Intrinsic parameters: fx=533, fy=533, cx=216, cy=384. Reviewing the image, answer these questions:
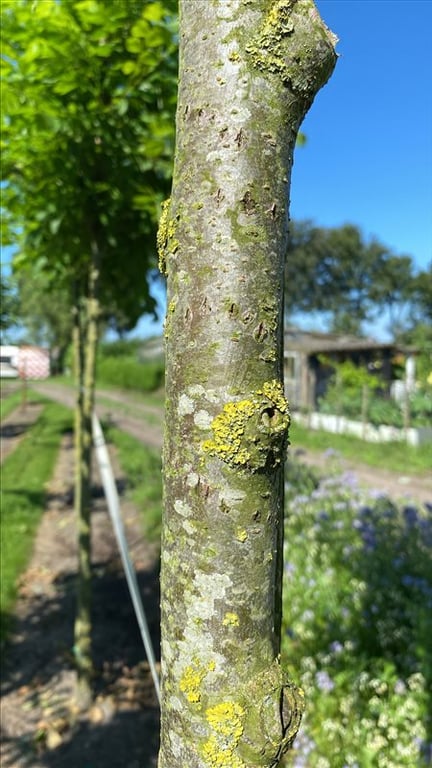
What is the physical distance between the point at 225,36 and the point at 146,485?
8.28m

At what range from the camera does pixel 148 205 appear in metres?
3.31

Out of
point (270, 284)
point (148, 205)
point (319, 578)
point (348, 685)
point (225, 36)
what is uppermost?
point (148, 205)

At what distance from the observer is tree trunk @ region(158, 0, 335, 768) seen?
0.93 m

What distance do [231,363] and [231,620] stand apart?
460 millimetres

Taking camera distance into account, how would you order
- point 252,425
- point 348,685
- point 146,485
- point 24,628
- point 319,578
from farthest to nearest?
point 146,485, point 24,628, point 319,578, point 348,685, point 252,425

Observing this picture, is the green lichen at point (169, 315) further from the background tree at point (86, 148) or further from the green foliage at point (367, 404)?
the green foliage at point (367, 404)

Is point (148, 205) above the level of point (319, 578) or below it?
above

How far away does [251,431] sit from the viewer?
0.94 m

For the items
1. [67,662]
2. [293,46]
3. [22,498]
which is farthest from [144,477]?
[293,46]

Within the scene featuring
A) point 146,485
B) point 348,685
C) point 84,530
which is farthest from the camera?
point 146,485

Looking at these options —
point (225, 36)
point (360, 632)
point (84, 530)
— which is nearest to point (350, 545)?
point (360, 632)

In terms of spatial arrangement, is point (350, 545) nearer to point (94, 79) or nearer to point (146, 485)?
point (94, 79)

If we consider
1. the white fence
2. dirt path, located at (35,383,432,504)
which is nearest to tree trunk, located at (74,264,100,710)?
dirt path, located at (35,383,432,504)

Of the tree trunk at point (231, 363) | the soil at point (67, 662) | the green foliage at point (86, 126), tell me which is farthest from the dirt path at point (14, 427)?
the tree trunk at point (231, 363)
